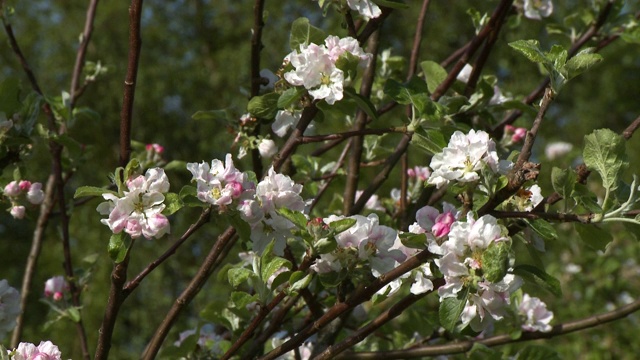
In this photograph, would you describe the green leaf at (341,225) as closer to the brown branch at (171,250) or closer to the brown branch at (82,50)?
the brown branch at (171,250)

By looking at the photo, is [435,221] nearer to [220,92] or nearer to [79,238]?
[79,238]

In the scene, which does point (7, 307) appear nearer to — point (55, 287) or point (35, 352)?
point (35, 352)

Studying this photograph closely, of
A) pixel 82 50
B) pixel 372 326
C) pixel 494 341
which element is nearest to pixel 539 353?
pixel 494 341

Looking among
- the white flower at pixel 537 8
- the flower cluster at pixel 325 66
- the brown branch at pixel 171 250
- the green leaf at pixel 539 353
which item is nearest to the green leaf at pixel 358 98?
the flower cluster at pixel 325 66

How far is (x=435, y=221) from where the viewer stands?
98 centimetres

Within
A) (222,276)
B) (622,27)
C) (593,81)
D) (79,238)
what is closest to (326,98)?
(222,276)

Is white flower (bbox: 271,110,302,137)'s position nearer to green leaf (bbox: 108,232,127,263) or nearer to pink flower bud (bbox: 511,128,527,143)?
green leaf (bbox: 108,232,127,263)

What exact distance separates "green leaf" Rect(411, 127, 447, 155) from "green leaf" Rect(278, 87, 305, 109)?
0.16 meters

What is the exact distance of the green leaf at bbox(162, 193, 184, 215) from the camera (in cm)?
96

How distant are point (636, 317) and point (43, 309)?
17.3ft

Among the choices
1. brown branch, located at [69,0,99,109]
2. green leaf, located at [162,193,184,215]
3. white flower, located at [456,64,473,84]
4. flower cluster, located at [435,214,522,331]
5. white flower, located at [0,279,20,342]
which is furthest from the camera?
brown branch, located at [69,0,99,109]

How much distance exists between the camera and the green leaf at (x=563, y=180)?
35.9 inches

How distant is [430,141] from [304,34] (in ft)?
0.79

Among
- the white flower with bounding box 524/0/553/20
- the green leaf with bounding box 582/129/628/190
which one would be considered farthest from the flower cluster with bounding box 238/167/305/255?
the white flower with bounding box 524/0/553/20
